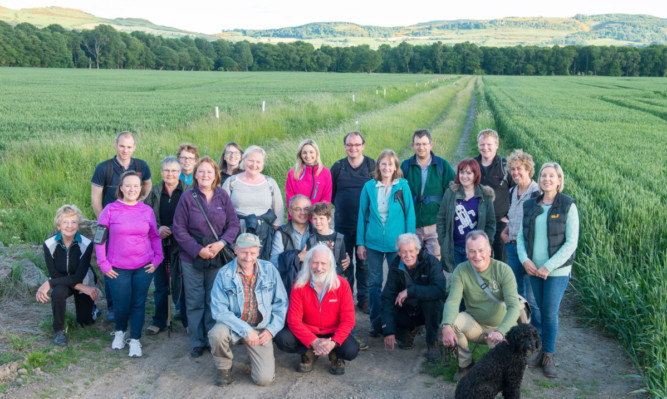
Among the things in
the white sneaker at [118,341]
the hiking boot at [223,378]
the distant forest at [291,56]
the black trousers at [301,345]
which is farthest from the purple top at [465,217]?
the distant forest at [291,56]

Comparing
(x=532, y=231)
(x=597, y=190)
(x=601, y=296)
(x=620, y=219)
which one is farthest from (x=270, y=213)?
(x=597, y=190)

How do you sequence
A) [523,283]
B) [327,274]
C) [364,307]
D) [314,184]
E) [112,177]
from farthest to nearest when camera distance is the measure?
1. [364,307]
2. [314,184]
3. [112,177]
4. [523,283]
5. [327,274]

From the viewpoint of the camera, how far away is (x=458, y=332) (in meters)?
4.12

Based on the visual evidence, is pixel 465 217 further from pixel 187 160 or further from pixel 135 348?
pixel 135 348

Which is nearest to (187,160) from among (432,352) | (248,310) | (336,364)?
(248,310)

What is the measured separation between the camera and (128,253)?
4617 mm

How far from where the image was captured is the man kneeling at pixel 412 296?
4516 millimetres

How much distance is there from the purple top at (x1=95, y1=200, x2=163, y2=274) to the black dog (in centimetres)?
321

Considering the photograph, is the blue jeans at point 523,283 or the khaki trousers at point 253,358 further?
the blue jeans at point 523,283

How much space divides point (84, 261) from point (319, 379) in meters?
2.63

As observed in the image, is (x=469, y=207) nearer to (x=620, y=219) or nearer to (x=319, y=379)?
(x=319, y=379)

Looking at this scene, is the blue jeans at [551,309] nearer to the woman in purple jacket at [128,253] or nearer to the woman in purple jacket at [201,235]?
the woman in purple jacket at [201,235]

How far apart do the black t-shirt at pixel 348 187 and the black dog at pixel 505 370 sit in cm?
257

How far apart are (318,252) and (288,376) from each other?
Answer: 114 centimetres
